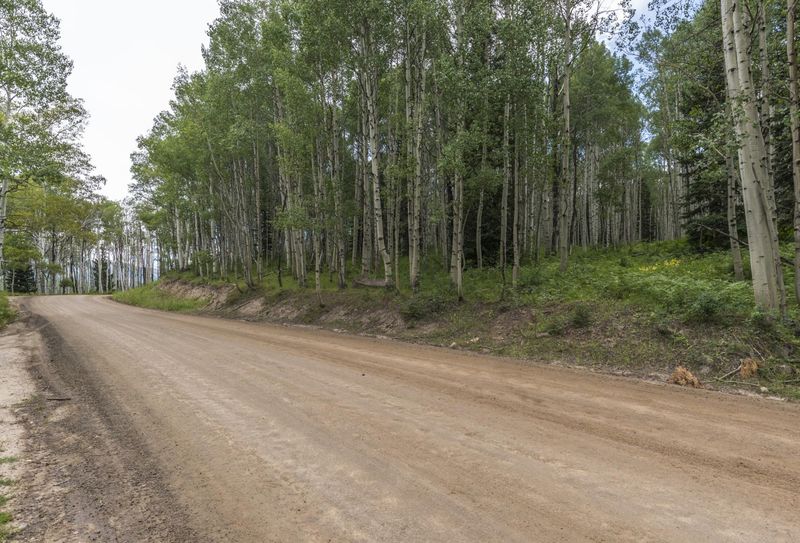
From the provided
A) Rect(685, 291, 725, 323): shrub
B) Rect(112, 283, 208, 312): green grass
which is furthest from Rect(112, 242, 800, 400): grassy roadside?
Rect(112, 283, 208, 312): green grass

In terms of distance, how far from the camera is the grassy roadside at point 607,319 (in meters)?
7.04

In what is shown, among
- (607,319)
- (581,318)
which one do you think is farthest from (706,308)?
(581,318)

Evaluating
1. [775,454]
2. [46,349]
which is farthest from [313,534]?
[46,349]

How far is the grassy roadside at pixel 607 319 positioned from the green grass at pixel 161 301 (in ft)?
35.1

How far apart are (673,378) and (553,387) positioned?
7.15 ft

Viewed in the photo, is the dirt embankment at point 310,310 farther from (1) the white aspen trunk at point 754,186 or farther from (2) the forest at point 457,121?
(1) the white aspen trunk at point 754,186

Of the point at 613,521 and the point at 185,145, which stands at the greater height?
the point at 185,145

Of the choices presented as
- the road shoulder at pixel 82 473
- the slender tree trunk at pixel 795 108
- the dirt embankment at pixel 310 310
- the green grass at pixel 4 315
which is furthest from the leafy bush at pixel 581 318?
the green grass at pixel 4 315

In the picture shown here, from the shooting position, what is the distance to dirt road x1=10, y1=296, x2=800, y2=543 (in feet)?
8.82

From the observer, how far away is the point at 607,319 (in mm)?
9352

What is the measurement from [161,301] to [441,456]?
29150 mm

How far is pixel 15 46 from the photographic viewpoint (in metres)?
17.1

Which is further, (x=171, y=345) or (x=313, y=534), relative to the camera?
(x=171, y=345)

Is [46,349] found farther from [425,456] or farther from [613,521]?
[613,521]
